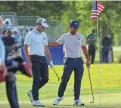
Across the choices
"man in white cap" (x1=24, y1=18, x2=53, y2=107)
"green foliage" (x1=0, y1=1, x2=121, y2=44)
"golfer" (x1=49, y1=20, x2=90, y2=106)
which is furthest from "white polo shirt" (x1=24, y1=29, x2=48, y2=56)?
"green foliage" (x1=0, y1=1, x2=121, y2=44)

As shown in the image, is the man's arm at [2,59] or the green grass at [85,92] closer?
the man's arm at [2,59]

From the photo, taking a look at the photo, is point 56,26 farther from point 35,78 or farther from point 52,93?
point 35,78

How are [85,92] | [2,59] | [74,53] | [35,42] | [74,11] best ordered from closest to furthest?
[2,59] → [35,42] → [74,53] → [85,92] → [74,11]

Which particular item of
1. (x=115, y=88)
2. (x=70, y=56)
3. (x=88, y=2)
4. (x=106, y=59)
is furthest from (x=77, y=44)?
(x=88, y=2)

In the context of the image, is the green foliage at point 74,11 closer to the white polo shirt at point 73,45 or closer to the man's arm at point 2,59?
the white polo shirt at point 73,45

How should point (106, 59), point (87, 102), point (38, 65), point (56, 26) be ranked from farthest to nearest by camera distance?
point (56, 26) → point (106, 59) → point (87, 102) → point (38, 65)

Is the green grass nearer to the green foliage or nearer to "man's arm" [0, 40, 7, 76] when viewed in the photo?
"man's arm" [0, 40, 7, 76]

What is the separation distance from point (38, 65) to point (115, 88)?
5.81m

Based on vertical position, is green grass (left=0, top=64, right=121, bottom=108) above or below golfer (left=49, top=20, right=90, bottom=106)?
below

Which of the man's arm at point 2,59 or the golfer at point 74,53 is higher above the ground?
the man's arm at point 2,59

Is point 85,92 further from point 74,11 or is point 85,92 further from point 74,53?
point 74,11

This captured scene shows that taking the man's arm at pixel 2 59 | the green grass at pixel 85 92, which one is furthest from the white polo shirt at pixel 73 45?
the man's arm at pixel 2 59

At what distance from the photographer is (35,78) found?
12.9 m

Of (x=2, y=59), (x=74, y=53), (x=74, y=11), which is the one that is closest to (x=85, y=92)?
(x=74, y=53)
